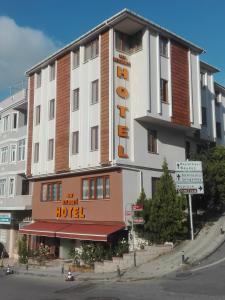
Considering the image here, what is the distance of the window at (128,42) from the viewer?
28.7 m

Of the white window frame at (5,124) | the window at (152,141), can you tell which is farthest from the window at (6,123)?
the window at (152,141)

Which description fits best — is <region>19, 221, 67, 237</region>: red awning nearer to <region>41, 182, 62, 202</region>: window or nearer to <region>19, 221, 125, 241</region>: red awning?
<region>19, 221, 125, 241</region>: red awning

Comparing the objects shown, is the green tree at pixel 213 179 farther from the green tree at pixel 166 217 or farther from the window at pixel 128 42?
the window at pixel 128 42

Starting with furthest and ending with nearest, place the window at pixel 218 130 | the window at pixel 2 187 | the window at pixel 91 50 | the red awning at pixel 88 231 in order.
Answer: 1. the window at pixel 2 187
2. the window at pixel 218 130
3. the window at pixel 91 50
4. the red awning at pixel 88 231

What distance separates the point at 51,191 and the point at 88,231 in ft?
24.2

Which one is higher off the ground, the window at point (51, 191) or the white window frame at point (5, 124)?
the white window frame at point (5, 124)

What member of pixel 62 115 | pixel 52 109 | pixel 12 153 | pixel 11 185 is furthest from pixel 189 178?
pixel 12 153

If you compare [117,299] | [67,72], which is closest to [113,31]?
[67,72]

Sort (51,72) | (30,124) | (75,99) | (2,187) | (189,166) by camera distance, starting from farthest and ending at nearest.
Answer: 1. (2,187)
2. (30,124)
3. (51,72)
4. (75,99)
5. (189,166)

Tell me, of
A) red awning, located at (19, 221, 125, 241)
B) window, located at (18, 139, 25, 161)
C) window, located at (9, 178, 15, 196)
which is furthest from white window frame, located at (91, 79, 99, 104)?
window, located at (9, 178, 15, 196)

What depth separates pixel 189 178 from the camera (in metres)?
25.5

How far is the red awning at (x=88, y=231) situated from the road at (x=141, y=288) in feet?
13.4

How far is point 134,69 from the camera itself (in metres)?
28.8

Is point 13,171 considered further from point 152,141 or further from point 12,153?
point 152,141
